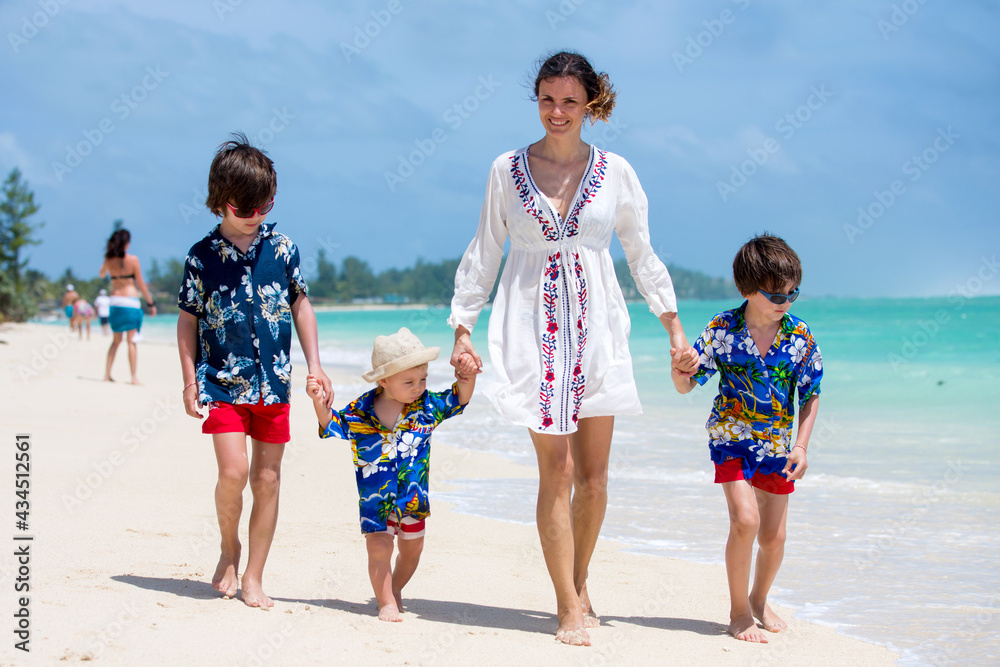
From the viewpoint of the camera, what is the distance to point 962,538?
4.96 meters

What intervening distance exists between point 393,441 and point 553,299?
83 cm

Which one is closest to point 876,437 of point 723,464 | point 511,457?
point 511,457

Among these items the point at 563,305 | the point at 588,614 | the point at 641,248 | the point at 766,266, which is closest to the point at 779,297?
the point at 766,266

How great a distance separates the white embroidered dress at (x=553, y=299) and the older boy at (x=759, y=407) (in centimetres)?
35

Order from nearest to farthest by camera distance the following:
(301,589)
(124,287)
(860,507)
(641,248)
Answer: (641,248) → (301,589) → (860,507) → (124,287)

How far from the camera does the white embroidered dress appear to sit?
10.8ft

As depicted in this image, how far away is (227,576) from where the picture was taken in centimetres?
344

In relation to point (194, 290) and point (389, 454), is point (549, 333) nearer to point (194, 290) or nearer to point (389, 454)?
point (389, 454)

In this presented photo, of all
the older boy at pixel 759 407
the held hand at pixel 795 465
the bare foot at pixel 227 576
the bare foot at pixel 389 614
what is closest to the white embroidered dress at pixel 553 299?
the older boy at pixel 759 407

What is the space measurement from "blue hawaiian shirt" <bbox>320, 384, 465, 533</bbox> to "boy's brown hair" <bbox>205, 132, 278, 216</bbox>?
884 millimetres

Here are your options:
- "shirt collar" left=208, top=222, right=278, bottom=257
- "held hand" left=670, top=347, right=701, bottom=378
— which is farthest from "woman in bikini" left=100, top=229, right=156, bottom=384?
"held hand" left=670, top=347, right=701, bottom=378

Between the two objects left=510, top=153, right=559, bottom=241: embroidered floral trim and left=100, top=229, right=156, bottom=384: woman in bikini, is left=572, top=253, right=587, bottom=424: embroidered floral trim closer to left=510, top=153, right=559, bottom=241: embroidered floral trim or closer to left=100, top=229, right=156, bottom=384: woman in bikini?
left=510, top=153, right=559, bottom=241: embroidered floral trim

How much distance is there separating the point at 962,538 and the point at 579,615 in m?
2.91

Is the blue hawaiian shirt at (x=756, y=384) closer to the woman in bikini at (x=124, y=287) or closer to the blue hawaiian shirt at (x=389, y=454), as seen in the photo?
the blue hawaiian shirt at (x=389, y=454)
